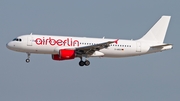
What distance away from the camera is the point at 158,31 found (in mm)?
89875

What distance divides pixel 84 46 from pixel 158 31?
47.0 feet

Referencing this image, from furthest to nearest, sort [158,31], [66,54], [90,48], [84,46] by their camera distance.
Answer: [158,31], [84,46], [90,48], [66,54]

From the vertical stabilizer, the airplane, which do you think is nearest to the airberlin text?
the airplane

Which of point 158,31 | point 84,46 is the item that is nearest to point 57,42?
point 84,46

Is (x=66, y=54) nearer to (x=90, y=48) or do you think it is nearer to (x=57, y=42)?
(x=57, y=42)

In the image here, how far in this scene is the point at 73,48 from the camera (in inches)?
3206

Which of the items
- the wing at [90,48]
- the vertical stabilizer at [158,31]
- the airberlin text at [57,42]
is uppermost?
the vertical stabilizer at [158,31]

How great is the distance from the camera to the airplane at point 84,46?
80375 millimetres

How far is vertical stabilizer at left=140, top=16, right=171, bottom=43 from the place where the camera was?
88.8 metres

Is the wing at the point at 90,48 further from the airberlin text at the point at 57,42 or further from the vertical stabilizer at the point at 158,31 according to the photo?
the vertical stabilizer at the point at 158,31

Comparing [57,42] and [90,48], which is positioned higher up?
[57,42]

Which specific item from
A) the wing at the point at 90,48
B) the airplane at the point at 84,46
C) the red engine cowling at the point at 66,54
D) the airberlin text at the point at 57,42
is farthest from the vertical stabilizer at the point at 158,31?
the red engine cowling at the point at 66,54

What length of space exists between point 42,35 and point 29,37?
190 centimetres

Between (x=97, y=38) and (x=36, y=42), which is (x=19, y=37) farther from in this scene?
(x=97, y=38)
